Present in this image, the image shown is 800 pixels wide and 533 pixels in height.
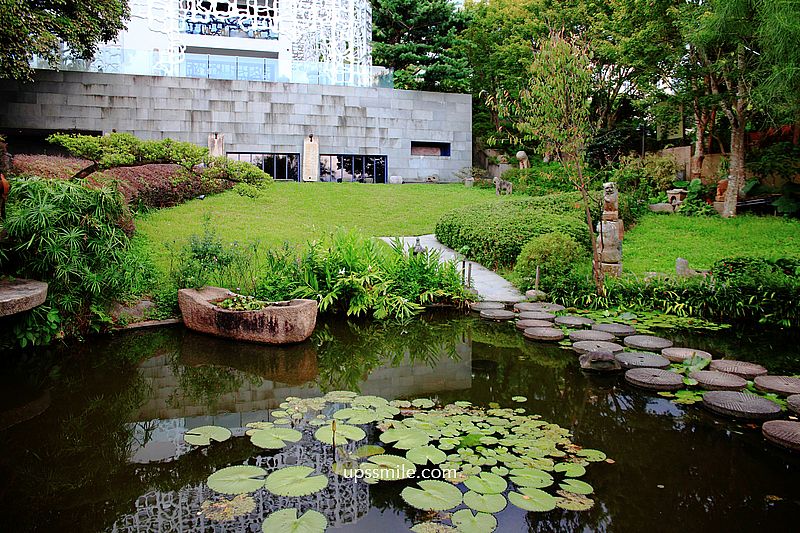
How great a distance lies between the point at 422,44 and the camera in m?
25.5

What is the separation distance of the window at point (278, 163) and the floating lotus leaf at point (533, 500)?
2148 centimetres

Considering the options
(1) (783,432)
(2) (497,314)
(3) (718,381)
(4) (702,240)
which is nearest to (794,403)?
(3) (718,381)

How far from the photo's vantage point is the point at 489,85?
2733 centimetres

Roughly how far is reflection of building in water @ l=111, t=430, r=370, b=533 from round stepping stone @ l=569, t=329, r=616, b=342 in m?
4.03

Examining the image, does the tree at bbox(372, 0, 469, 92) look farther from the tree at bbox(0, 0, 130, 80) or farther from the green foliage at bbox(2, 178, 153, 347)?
the green foliage at bbox(2, 178, 153, 347)

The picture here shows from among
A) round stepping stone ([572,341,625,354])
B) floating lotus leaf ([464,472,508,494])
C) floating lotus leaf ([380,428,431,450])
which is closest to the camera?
floating lotus leaf ([464,472,508,494])

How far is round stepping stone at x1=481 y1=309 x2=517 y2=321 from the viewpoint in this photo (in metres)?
8.09

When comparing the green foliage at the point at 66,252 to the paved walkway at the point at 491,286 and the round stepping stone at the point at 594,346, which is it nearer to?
the paved walkway at the point at 491,286

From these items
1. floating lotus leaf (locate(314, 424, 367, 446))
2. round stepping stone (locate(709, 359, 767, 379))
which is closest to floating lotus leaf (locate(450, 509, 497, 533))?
floating lotus leaf (locate(314, 424, 367, 446))

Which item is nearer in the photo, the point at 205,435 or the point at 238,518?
the point at 238,518

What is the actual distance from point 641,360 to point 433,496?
11.2 ft

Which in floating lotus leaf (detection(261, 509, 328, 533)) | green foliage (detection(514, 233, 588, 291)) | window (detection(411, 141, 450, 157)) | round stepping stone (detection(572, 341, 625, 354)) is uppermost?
window (detection(411, 141, 450, 157))

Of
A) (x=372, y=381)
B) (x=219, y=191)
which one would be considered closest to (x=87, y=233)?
(x=372, y=381)

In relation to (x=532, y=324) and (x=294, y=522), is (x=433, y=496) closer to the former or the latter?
(x=294, y=522)
